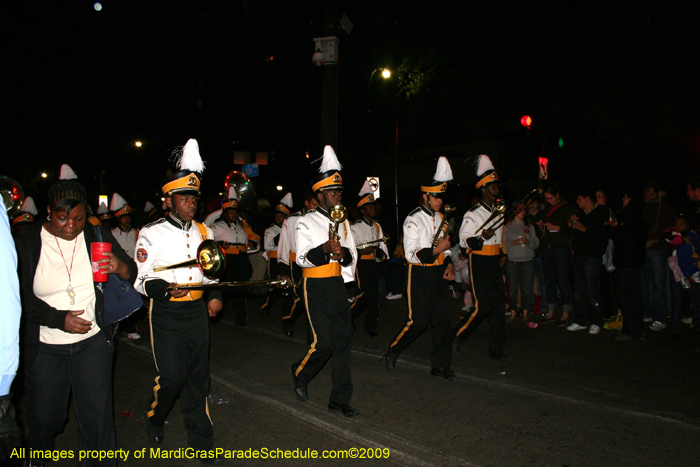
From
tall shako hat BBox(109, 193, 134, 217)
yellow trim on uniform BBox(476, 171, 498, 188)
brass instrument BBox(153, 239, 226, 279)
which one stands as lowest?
brass instrument BBox(153, 239, 226, 279)

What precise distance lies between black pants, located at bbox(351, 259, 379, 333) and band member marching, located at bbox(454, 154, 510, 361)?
196 centimetres

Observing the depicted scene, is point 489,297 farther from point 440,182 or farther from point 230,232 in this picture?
point 230,232

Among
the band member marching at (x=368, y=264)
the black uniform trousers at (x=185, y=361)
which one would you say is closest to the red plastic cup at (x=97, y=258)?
the black uniform trousers at (x=185, y=361)

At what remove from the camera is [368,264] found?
346 inches

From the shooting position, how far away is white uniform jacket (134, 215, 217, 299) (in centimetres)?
400

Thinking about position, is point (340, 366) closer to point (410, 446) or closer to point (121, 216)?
point (410, 446)

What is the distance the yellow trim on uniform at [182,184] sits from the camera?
4.18 metres

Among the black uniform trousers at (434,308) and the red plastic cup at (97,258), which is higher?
the red plastic cup at (97,258)

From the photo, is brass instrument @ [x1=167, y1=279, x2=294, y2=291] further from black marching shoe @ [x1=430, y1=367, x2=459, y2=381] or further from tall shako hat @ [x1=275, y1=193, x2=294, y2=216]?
tall shako hat @ [x1=275, y1=193, x2=294, y2=216]

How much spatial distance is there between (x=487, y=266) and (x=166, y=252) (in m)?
4.23

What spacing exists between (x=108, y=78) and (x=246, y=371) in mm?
20690

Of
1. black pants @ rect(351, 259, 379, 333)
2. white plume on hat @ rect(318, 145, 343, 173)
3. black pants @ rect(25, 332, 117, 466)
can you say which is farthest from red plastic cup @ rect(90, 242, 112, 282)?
black pants @ rect(351, 259, 379, 333)

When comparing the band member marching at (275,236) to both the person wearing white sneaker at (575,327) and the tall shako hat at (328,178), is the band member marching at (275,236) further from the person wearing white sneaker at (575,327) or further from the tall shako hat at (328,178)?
the person wearing white sneaker at (575,327)

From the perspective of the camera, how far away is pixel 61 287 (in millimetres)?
3393
